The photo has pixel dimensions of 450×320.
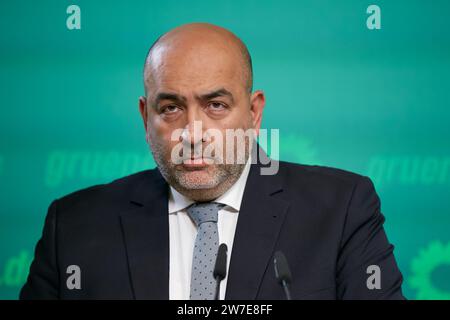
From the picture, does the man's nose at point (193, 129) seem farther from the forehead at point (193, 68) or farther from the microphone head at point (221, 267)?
the microphone head at point (221, 267)

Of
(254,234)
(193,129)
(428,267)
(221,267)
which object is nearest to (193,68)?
(193,129)

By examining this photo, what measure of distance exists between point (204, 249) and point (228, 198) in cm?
21

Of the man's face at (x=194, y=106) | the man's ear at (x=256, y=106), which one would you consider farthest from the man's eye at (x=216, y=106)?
the man's ear at (x=256, y=106)

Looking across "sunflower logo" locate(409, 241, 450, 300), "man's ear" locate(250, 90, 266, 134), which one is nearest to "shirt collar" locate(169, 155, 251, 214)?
"man's ear" locate(250, 90, 266, 134)

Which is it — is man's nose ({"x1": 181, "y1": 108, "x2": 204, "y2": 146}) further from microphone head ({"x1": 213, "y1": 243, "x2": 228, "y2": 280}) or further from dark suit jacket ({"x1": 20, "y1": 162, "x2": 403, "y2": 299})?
microphone head ({"x1": 213, "y1": 243, "x2": 228, "y2": 280})

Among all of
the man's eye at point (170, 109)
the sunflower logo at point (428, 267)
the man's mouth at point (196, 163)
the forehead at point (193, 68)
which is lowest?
the sunflower logo at point (428, 267)

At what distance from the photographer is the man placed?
83.3 inches

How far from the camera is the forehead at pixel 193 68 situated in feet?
7.03

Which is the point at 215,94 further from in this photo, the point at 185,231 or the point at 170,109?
the point at 185,231

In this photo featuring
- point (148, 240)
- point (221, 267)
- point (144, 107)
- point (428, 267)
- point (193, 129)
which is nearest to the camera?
point (221, 267)

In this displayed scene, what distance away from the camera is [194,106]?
2.15 meters
